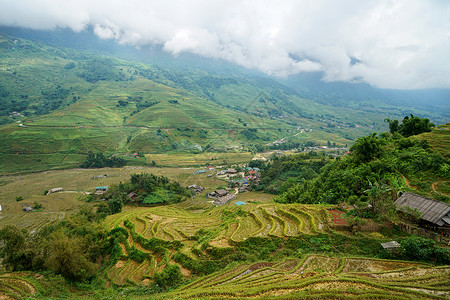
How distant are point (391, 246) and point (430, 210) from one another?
3.75m

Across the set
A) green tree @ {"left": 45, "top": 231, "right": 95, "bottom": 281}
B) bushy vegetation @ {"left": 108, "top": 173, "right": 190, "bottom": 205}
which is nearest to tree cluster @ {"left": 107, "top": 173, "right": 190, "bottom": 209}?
bushy vegetation @ {"left": 108, "top": 173, "right": 190, "bottom": 205}

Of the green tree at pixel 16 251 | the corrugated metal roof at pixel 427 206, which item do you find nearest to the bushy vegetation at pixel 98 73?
the green tree at pixel 16 251

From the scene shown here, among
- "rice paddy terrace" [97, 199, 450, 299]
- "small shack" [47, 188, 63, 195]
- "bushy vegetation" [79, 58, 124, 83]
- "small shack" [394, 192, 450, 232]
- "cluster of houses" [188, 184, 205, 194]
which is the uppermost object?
"bushy vegetation" [79, 58, 124, 83]

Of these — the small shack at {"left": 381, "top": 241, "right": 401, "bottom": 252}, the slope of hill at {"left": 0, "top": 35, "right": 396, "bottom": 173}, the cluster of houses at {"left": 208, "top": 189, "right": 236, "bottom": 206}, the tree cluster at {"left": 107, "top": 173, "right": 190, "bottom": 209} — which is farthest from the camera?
the slope of hill at {"left": 0, "top": 35, "right": 396, "bottom": 173}

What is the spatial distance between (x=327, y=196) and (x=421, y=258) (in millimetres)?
11803

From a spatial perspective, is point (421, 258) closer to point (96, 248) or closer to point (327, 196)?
point (327, 196)

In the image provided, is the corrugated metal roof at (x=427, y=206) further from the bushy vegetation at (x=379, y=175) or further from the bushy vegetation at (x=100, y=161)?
the bushy vegetation at (x=100, y=161)

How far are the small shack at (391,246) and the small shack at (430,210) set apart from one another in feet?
8.95

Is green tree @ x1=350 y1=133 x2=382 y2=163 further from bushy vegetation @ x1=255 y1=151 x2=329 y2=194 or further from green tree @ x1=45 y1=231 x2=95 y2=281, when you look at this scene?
green tree @ x1=45 y1=231 x2=95 y2=281

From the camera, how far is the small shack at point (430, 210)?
43.4ft

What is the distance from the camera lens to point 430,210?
549 inches

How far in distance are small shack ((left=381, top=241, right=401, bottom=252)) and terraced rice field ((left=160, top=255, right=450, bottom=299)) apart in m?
0.91

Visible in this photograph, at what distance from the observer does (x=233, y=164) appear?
240ft

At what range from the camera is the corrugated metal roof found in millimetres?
13312
